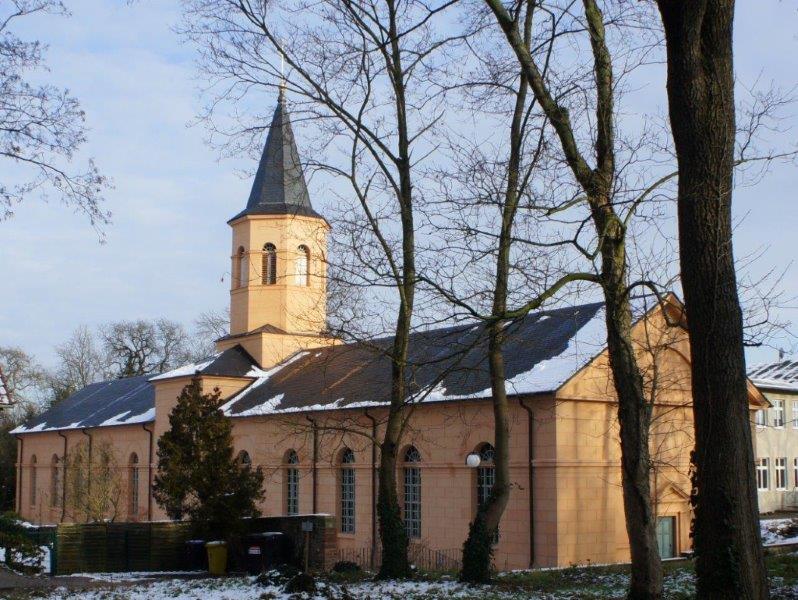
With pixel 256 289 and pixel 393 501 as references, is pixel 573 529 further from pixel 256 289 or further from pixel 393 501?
pixel 256 289

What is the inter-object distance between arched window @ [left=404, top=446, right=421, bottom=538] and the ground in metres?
11.8

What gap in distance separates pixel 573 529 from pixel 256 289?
22.4 metres

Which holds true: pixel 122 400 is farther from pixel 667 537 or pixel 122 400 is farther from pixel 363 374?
pixel 667 537

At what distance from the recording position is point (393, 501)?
19.5 metres

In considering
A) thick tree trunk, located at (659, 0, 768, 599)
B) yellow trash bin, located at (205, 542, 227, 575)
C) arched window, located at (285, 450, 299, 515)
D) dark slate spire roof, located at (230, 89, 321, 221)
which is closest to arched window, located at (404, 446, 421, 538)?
arched window, located at (285, 450, 299, 515)

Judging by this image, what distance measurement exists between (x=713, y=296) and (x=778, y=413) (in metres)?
44.3

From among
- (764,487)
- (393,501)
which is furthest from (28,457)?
(393,501)

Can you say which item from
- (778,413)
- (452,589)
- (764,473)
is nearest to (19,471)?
(764,473)

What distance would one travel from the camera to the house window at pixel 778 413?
50131mm

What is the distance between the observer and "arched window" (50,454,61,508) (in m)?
55.4

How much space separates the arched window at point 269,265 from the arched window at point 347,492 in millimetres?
12585

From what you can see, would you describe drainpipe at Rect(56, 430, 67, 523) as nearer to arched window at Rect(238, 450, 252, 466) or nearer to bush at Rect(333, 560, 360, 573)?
arched window at Rect(238, 450, 252, 466)

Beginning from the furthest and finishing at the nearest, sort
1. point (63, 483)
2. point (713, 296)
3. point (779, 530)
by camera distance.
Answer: point (63, 483) → point (779, 530) → point (713, 296)

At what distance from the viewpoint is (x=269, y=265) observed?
1810 inches
